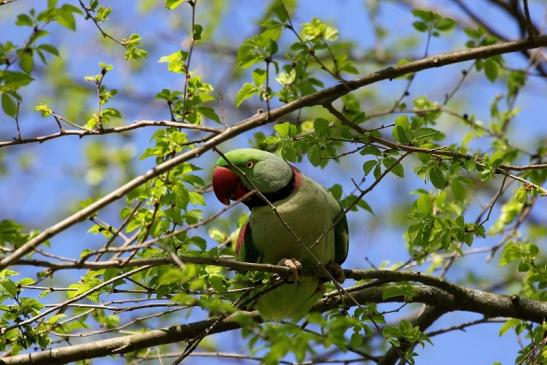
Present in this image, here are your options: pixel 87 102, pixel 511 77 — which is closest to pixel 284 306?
pixel 511 77

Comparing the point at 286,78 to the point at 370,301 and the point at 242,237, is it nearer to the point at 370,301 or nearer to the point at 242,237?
the point at 242,237

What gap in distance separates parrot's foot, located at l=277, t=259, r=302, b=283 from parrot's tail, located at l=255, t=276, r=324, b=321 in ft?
0.48

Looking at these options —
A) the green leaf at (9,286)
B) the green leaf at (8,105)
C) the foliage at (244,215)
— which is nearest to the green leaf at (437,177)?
the foliage at (244,215)

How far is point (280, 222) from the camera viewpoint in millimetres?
4398

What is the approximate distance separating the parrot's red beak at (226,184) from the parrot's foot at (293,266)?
65cm

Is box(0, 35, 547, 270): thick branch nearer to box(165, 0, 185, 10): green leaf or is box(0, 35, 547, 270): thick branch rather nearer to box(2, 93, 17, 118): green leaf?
box(2, 93, 17, 118): green leaf

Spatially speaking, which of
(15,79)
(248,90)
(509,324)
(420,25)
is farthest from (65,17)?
(509,324)

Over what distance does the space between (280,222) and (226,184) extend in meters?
0.57

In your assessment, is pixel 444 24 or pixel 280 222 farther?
pixel 444 24

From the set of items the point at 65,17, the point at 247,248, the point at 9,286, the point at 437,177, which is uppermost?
the point at 437,177

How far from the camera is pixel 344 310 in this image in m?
3.88

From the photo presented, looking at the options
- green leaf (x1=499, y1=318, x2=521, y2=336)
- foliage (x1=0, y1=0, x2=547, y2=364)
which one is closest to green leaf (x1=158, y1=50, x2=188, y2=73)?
foliage (x1=0, y1=0, x2=547, y2=364)

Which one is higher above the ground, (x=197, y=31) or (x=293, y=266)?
(x=197, y=31)

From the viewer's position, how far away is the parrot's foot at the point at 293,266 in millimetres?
3953
